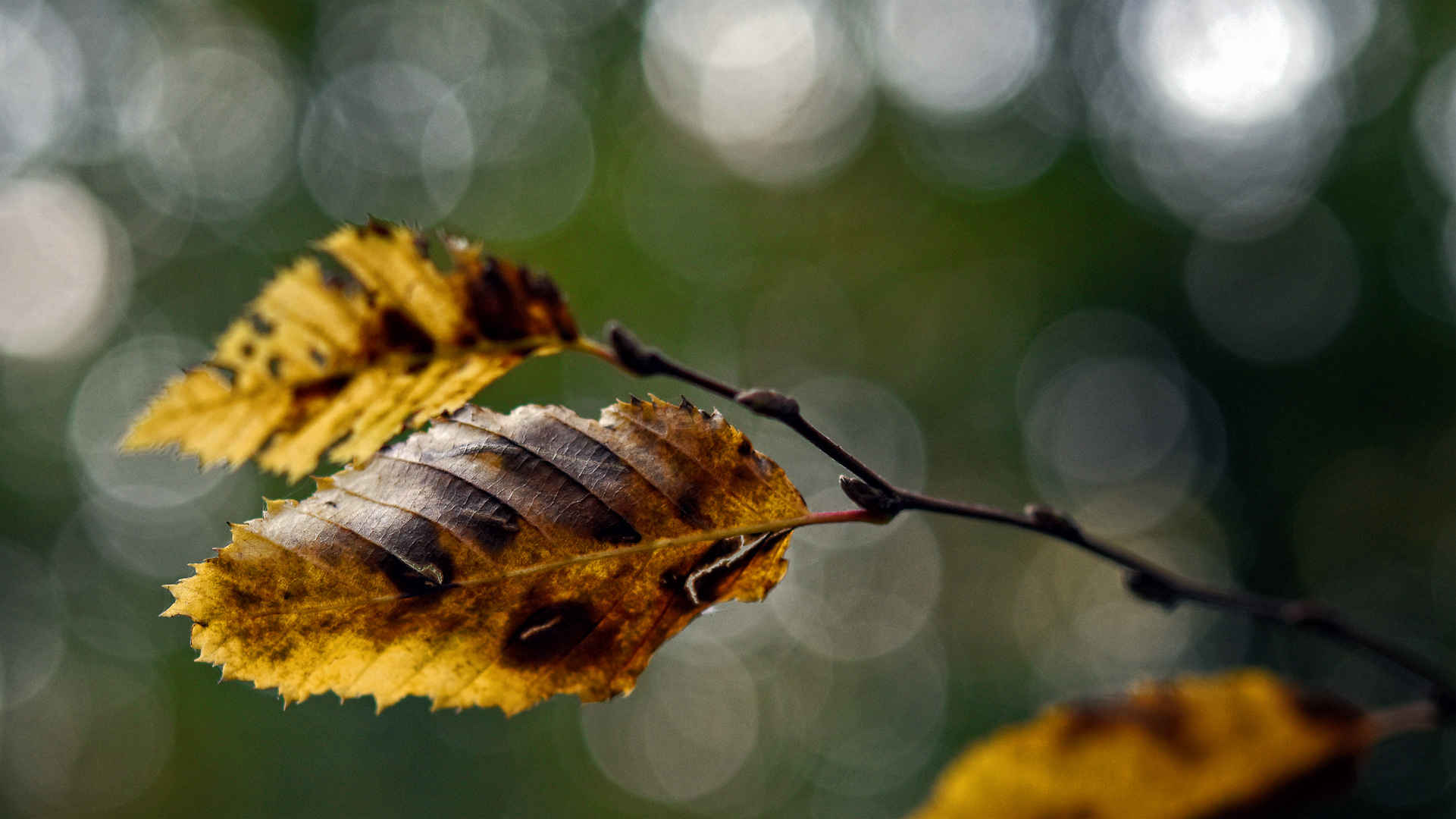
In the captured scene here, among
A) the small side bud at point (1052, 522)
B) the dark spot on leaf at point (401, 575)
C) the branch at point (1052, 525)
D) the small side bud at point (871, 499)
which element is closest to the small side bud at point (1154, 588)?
the branch at point (1052, 525)

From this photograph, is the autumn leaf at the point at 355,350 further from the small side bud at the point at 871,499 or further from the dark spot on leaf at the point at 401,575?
the small side bud at the point at 871,499

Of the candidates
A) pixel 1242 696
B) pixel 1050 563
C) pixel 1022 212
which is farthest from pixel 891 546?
pixel 1242 696

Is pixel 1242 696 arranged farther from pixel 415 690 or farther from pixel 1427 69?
pixel 1427 69

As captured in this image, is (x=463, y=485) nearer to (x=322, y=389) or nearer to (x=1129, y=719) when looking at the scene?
(x=322, y=389)

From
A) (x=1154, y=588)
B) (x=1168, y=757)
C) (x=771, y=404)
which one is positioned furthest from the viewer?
(x=1168, y=757)

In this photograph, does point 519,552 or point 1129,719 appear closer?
point 519,552

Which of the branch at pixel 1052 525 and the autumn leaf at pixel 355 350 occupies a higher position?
the branch at pixel 1052 525

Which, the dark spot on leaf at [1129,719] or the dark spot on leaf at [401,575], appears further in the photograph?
the dark spot on leaf at [1129,719]

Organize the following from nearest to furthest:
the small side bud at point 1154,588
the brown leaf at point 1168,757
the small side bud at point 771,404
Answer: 1. the small side bud at point 771,404
2. the small side bud at point 1154,588
3. the brown leaf at point 1168,757

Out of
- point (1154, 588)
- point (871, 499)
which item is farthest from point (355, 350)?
point (1154, 588)
